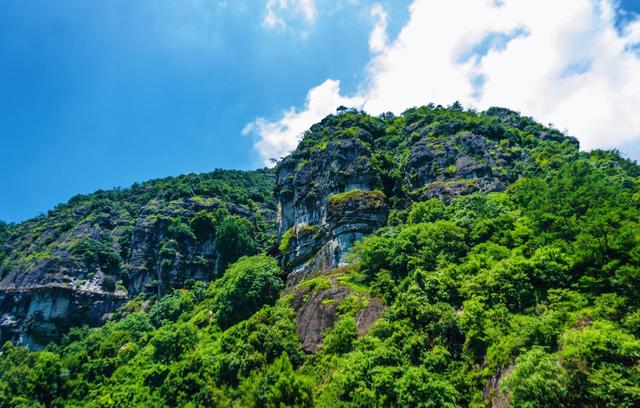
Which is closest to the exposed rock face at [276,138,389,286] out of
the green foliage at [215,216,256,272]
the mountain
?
the mountain

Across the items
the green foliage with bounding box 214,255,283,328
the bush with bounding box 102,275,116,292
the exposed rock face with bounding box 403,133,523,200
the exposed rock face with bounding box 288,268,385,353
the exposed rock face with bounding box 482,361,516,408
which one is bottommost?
the exposed rock face with bounding box 482,361,516,408

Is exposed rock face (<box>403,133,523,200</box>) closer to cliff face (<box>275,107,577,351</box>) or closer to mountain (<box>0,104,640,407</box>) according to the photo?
cliff face (<box>275,107,577,351</box>)

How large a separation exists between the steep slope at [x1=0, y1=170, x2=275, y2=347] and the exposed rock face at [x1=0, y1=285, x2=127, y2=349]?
165mm

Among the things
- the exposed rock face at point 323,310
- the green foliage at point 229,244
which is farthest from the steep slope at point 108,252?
the exposed rock face at point 323,310

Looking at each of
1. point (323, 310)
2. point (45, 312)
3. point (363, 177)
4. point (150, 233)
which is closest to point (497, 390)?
point (323, 310)

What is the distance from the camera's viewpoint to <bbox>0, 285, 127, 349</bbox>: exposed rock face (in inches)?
2744

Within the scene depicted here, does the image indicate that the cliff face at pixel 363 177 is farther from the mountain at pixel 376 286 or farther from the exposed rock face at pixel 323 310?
the mountain at pixel 376 286

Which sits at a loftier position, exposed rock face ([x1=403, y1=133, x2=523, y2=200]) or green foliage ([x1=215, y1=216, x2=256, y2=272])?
exposed rock face ([x1=403, y1=133, x2=523, y2=200])

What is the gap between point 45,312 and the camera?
231 ft

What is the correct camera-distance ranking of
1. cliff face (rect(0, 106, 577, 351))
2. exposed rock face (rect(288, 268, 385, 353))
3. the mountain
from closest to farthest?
the mountain
exposed rock face (rect(288, 268, 385, 353))
cliff face (rect(0, 106, 577, 351))

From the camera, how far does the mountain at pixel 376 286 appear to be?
68.5ft

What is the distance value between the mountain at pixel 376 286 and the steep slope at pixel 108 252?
18.8 inches

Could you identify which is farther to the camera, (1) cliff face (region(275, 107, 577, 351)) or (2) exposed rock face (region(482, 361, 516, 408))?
(1) cliff face (region(275, 107, 577, 351))

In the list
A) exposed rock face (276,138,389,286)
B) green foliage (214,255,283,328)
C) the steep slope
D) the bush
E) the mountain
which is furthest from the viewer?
the bush
